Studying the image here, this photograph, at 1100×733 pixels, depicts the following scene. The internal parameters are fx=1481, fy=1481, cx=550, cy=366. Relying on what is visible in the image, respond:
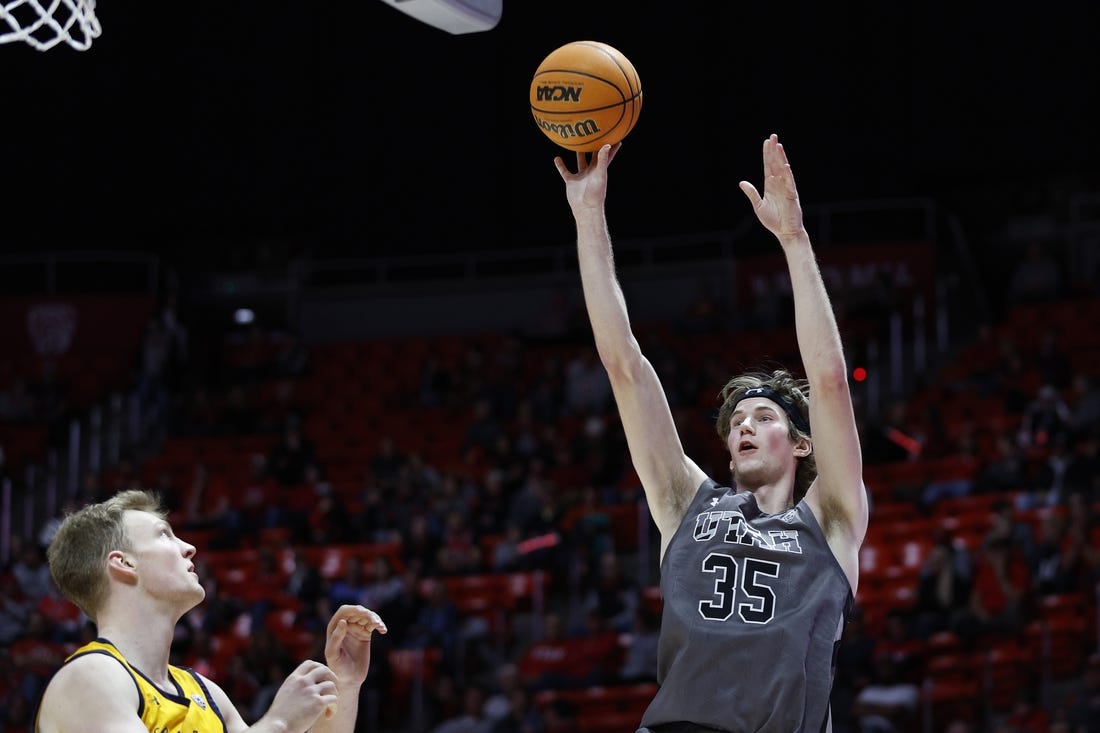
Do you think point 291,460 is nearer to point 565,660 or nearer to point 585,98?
point 565,660

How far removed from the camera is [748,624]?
351 cm

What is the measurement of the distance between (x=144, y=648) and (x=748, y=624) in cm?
145

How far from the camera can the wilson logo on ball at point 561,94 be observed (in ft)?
14.0

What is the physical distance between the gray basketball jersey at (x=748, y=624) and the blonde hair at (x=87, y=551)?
135cm

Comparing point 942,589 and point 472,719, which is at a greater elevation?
point 942,589

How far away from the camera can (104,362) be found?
60.6ft

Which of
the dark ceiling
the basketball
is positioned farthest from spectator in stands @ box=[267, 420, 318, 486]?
the basketball

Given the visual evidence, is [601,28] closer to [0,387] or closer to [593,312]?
[0,387]

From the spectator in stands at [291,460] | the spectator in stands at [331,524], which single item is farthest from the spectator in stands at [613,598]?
the spectator in stands at [291,460]

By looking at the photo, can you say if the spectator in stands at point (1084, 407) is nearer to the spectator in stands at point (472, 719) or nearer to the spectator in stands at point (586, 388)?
the spectator in stands at point (586, 388)

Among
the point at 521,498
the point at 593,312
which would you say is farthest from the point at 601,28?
the point at 593,312

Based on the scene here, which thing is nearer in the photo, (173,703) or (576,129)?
(173,703)

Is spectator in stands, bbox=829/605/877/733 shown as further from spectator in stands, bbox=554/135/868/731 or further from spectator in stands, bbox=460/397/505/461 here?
spectator in stands, bbox=554/135/868/731

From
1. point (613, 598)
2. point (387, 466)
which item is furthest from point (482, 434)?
point (613, 598)
